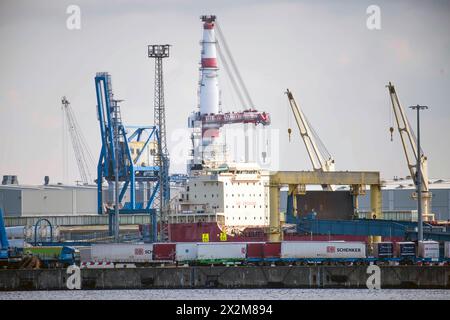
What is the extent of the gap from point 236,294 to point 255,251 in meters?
11.4

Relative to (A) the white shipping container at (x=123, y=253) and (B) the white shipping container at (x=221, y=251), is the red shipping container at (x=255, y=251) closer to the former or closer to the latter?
(B) the white shipping container at (x=221, y=251)

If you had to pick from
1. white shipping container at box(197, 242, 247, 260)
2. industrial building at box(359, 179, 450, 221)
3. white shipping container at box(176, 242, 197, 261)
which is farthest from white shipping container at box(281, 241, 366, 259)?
industrial building at box(359, 179, 450, 221)

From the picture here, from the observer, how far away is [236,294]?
94438 millimetres

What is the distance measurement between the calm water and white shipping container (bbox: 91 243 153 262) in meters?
6.78

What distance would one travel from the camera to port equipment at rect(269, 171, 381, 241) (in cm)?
13162

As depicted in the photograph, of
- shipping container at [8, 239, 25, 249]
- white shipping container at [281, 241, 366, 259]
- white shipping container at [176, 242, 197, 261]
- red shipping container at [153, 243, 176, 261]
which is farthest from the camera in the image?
shipping container at [8, 239, 25, 249]

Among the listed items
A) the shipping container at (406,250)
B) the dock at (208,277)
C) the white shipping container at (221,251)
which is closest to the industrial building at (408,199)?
the shipping container at (406,250)

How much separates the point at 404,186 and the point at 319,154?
152ft

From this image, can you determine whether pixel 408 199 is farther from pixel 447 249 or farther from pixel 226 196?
pixel 447 249

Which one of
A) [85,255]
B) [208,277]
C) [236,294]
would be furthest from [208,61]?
[236,294]

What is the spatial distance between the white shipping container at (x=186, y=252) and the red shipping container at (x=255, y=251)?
3463mm

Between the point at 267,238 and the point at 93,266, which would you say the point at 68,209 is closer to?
the point at 267,238

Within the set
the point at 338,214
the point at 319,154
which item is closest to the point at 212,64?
the point at 319,154

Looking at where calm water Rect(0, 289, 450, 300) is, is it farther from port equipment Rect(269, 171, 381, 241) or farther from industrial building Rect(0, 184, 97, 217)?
industrial building Rect(0, 184, 97, 217)
